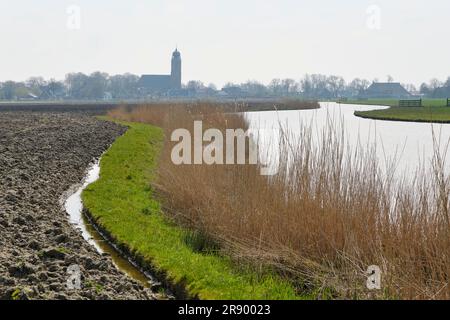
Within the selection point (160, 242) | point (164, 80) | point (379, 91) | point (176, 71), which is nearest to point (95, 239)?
point (160, 242)

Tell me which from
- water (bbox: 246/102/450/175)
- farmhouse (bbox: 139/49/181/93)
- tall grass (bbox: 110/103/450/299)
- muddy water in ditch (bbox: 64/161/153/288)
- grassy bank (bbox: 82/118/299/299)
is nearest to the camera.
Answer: tall grass (bbox: 110/103/450/299)

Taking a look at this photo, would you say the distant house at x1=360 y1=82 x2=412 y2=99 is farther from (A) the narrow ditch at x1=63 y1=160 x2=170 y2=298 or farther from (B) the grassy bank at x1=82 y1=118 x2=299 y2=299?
(A) the narrow ditch at x1=63 y1=160 x2=170 y2=298

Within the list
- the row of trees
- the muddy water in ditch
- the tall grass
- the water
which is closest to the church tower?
the row of trees

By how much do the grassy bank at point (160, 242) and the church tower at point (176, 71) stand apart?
129 metres

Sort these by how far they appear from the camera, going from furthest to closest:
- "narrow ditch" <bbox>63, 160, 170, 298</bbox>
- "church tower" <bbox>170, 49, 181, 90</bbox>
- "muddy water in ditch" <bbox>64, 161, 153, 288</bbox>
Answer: "church tower" <bbox>170, 49, 181, 90</bbox> → "muddy water in ditch" <bbox>64, 161, 153, 288</bbox> → "narrow ditch" <bbox>63, 160, 170, 298</bbox>

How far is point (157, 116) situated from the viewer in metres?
37.2

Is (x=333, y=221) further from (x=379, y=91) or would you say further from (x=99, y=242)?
(x=379, y=91)

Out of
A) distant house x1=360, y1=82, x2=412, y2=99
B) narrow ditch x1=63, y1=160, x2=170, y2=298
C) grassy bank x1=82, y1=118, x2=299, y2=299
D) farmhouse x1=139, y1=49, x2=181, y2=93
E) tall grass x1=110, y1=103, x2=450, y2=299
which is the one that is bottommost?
narrow ditch x1=63, y1=160, x2=170, y2=298

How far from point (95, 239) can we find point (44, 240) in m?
1.27

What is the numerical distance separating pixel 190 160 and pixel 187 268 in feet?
17.8

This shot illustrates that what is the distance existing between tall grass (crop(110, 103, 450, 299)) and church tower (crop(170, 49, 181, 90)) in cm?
13691

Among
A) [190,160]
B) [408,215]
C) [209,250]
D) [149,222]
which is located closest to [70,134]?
[190,160]

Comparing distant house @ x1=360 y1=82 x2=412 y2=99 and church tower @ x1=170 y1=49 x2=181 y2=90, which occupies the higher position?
church tower @ x1=170 y1=49 x2=181 y2=90

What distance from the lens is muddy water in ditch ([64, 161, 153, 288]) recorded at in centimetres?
845
